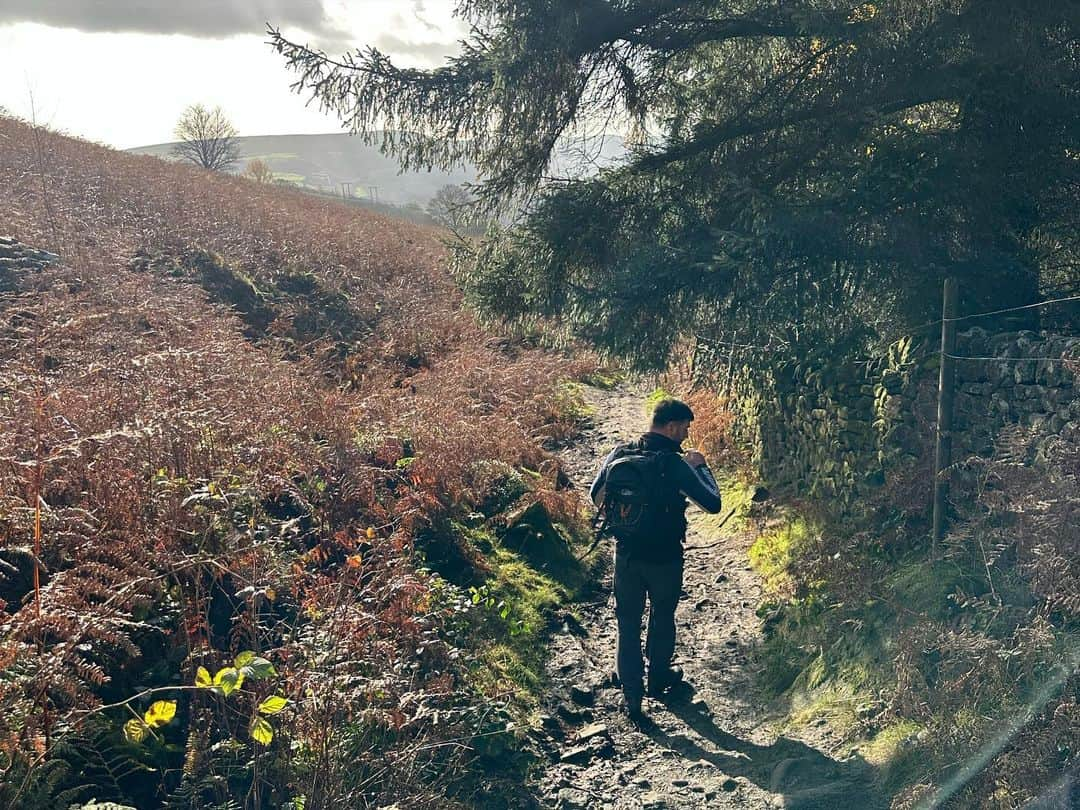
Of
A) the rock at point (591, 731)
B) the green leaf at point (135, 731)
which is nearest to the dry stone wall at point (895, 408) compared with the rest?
the rock at point (591, 731)

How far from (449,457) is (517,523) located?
990mm

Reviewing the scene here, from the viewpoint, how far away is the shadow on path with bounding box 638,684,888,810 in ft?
13.8

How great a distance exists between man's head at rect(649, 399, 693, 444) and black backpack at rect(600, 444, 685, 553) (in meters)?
0.15

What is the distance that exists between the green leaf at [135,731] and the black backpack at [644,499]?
300 cm

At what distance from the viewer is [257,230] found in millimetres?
18312

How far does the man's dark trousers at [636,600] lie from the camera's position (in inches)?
209

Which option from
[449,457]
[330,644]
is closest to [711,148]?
[449,457]

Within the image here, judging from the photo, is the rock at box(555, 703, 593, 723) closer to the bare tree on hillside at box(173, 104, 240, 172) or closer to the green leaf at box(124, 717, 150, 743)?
the green leaf at box(124, 717, 150, 743)

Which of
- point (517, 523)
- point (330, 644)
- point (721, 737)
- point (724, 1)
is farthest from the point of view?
point (517, 523)

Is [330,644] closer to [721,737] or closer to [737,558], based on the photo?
[721,737]

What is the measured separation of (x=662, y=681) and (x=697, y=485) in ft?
5.02

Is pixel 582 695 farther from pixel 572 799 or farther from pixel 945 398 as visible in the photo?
pixel 945 398

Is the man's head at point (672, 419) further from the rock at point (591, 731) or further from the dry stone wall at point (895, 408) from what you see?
the dry stone wall at point (895, 408)

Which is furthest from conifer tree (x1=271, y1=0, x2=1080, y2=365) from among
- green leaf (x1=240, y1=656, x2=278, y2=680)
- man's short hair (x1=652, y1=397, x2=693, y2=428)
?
green leaf (x1=240, y1=656, x2=278, y2=680)
